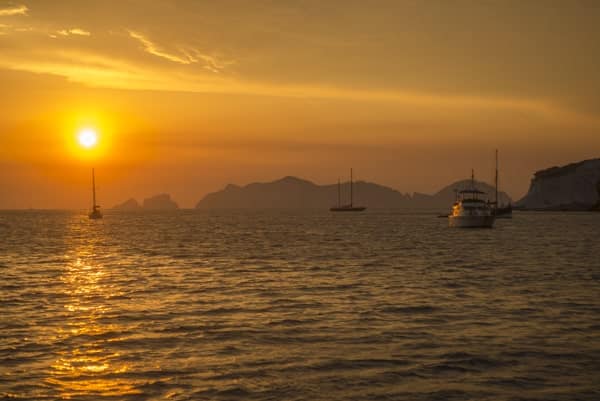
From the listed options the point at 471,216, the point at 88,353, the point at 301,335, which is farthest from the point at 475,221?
the point at 88,353

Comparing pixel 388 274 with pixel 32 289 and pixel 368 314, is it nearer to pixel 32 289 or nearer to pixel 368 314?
pixel 368 314

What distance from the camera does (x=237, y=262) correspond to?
42312 mm

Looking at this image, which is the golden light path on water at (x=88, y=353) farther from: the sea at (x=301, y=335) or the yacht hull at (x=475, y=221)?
the yacht hull at (x=475, y=221)

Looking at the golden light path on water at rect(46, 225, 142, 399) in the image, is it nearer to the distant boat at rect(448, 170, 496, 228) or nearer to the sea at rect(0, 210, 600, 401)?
the sea at rect(0, 210, 600, 401)

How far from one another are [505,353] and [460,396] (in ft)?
12.8

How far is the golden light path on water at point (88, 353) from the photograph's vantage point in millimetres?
12359

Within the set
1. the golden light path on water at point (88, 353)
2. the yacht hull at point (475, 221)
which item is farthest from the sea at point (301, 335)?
the yacht hull at point (475, 221)

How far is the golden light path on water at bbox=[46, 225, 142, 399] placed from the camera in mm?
12359

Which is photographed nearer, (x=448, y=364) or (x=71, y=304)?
(x=448, y=364)

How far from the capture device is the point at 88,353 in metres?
15.4

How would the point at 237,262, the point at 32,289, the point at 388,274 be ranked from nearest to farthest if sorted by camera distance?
the point at 32,289 < the point at 388,274 < the point at 237,262

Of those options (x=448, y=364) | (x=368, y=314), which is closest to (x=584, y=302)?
(x=368, y=314)

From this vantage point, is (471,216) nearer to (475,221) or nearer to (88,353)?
(475,221)

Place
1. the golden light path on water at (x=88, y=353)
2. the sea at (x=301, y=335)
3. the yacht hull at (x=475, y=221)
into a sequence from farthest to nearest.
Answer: the yacht hull at (x=475, y=221) < the sea at (x=301, y=335) < the golden light path on water at (x=88, y=353)
